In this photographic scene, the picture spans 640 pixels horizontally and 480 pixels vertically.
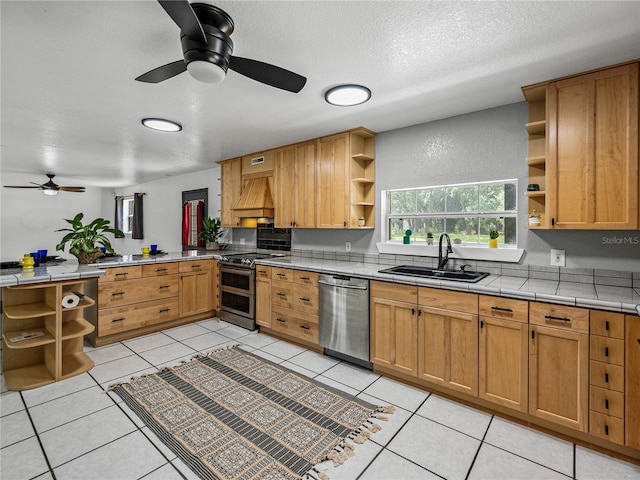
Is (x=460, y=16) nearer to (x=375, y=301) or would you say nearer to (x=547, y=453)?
(x=375, y=301)

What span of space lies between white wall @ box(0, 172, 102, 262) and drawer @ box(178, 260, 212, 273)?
5.56m

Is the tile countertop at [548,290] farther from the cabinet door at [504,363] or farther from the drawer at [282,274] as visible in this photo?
the drawer at [282,274]

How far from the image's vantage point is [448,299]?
2461 millimetres

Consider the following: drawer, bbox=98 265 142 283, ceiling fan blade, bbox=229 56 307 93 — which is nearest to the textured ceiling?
ceiling fan blade, bbox=229 56 307 93

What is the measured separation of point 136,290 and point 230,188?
6.93ft

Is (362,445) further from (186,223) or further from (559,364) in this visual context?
Result: (186,223)

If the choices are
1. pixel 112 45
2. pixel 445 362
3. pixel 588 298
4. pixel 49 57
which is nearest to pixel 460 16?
pixel 588 298

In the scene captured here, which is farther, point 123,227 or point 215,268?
point 123,227

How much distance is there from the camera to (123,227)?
895 cm

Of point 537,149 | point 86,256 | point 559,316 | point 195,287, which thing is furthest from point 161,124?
point 559,316

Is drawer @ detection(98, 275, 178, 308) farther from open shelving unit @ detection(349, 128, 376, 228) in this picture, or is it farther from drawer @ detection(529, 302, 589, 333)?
drawer @ detection(529, 302, 589, 333)

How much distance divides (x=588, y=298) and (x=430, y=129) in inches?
82.3

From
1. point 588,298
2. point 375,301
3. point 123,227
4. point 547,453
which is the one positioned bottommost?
point 547,453

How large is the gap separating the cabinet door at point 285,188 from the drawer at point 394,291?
5.67 ft
